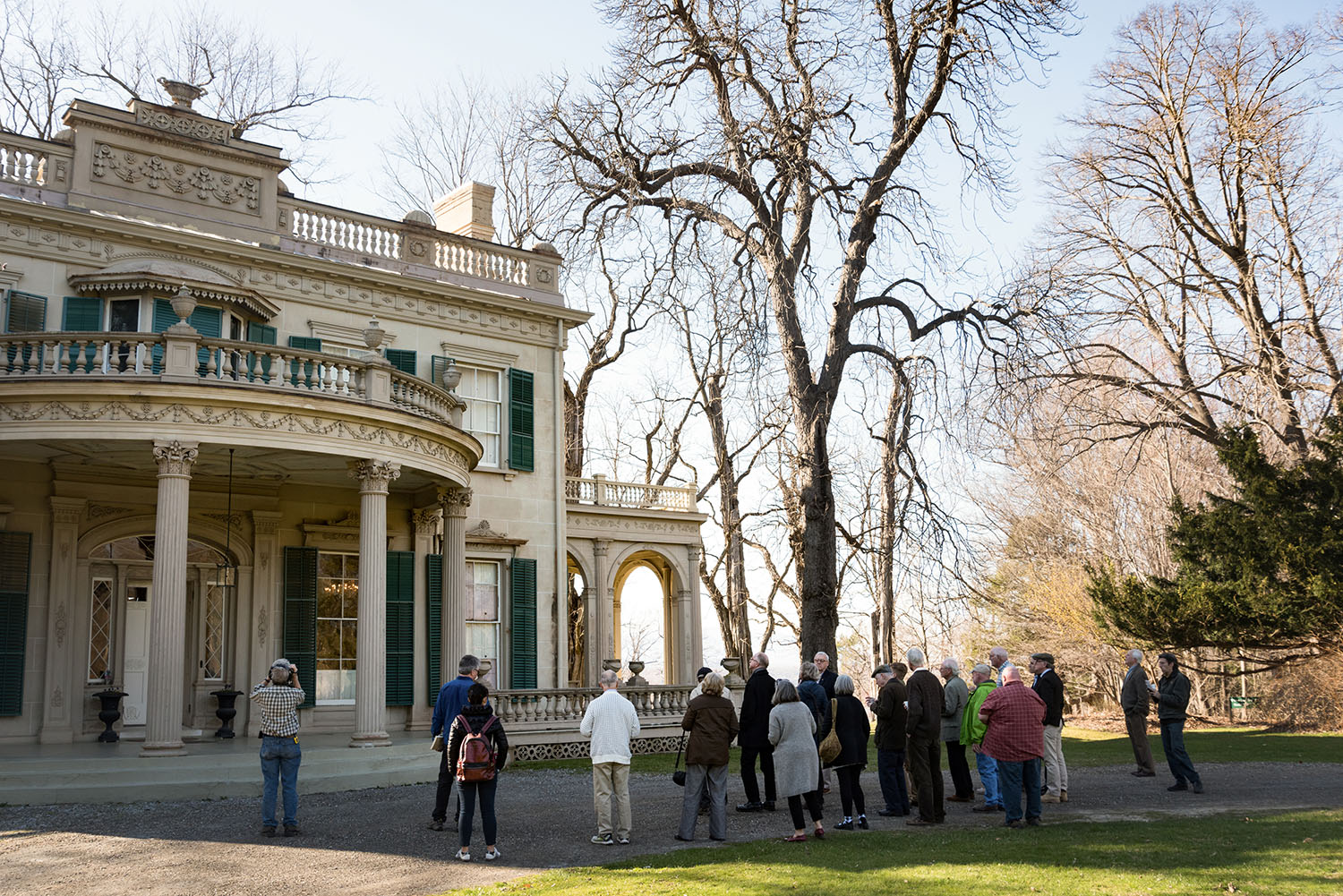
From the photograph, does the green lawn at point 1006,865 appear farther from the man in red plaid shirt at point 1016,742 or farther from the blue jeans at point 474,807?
the blue jeans at point 474,807

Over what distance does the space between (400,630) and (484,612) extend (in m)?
2.20

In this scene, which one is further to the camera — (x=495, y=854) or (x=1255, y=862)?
(x=495, y=854)

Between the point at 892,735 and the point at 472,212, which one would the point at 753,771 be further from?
the point at 472,212

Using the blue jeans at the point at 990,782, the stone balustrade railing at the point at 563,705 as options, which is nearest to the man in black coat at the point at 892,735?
the blue jeans at the point at 990,782

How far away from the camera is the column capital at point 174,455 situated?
1490cm

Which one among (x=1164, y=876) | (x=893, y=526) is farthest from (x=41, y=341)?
(x=1164, y=876)

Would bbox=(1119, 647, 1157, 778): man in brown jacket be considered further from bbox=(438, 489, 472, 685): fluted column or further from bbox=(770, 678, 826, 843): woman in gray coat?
bbox=(438, 489, 472, 685): fluted column

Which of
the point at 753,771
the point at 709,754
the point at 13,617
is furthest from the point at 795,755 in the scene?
the point at 13,617

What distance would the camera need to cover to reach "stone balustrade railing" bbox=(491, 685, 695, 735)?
19422 mm

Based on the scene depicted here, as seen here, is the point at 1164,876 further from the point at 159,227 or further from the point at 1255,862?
the point at 159,227

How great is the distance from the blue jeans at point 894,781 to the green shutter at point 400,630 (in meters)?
11.1

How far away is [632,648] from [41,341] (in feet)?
201

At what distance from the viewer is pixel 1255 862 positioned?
28.4ft

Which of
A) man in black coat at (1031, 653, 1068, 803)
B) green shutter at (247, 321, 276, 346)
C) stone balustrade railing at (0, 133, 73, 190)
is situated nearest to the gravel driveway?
man in black coat at (1031, 653, 1068, 803)
